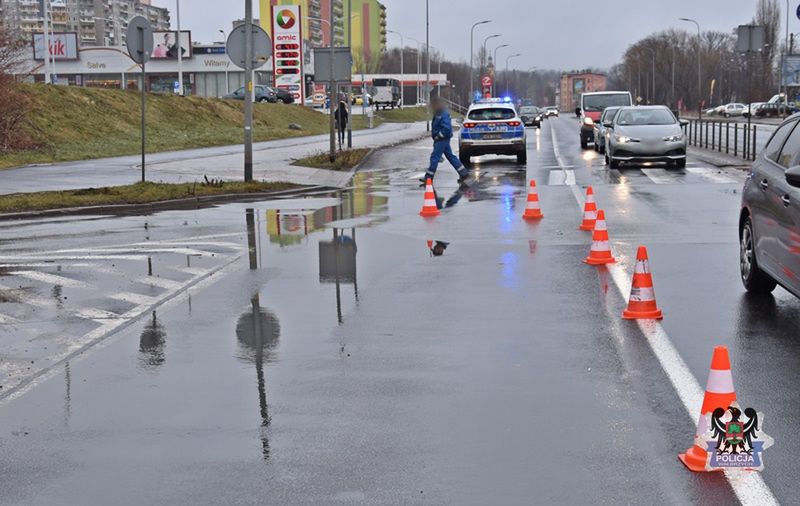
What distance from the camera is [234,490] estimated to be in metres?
4.98

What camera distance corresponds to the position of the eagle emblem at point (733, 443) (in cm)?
518

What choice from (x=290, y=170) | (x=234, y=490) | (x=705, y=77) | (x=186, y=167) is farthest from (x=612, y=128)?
(x=705, y=77)

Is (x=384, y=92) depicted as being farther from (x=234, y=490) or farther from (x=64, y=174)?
(x=234, y=490)

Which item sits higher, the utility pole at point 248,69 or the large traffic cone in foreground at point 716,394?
the utility pole at point 248,69

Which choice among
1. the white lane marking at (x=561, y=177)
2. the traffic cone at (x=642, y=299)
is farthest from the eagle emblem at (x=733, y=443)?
the white lane marking at (x=561, y=177)

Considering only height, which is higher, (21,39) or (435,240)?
(21,39)

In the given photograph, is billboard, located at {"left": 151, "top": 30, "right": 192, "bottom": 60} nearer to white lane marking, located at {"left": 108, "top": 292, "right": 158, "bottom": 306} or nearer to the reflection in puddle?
white lane marking, located at {"left": 108, "top": 292, "right": 158, "bottom": 306}

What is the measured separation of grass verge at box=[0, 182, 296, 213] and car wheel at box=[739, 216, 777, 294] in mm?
11884

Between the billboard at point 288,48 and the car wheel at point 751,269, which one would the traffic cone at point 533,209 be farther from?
the billboard at point 288,48

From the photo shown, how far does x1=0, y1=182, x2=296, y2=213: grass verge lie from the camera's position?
1853 cm

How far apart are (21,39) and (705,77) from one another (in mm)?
130622

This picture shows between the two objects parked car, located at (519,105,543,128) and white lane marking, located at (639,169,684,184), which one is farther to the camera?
parked car, located at (519,105,543,128)

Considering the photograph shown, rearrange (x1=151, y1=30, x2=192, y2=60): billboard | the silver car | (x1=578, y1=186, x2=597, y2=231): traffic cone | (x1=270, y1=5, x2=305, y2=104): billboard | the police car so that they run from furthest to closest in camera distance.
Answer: (x1=151, y1=30, x2=192, y2=60): billboard < (x1=270, y1=5, x2=305, y2=104): billboard < the police car < the silver car < (x1=578, y1=186, x2=597, y2=231): traffic cone

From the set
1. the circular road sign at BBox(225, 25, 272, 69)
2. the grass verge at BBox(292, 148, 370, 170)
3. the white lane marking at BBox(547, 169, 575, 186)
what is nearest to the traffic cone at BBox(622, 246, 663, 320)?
the circular road sign at BBox(225, 25, 272, 69)
